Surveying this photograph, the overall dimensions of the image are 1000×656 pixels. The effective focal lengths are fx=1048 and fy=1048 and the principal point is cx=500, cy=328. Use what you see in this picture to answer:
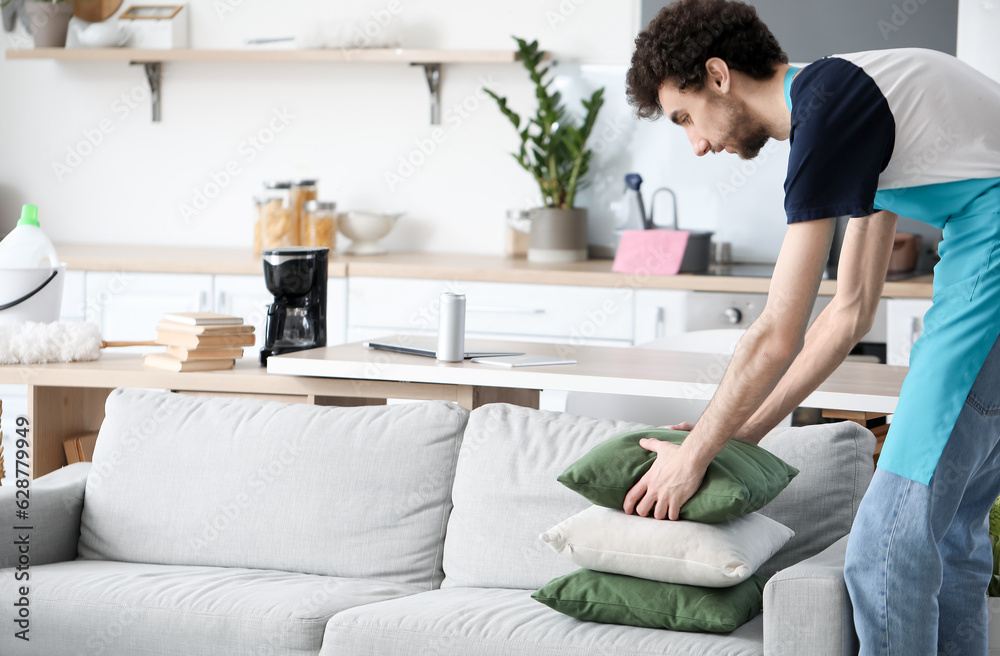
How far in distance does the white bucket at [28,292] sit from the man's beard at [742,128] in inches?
67.3

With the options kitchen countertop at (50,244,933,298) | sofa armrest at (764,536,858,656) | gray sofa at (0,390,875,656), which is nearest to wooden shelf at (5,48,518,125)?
kitchen countertop at (50,244,933,298)

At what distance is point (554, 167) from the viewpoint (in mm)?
4117

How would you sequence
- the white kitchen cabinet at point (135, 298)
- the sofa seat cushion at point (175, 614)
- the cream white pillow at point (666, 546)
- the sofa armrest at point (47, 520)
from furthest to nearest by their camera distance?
the white kitchen cabinet at point (135, 298) < the sofa armrest at point (47, 520) < the sofa seat cushion at point (175, 614) < the cream white pillow at point (666, 546)

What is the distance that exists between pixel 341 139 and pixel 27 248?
211 centimetres

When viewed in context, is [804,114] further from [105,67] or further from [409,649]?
[105,67]

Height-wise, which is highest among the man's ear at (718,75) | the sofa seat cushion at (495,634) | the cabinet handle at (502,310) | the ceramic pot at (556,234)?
the man's ear at (718,75)

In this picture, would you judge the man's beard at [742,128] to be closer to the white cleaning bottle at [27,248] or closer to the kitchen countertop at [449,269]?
the white cleaning bottle at [27,248]

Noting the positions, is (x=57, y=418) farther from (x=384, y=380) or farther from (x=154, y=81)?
(x=154, y=81)

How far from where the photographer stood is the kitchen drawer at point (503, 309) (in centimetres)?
363

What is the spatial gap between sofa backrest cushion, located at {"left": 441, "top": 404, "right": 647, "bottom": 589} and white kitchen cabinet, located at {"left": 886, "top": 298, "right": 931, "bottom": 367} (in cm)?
165

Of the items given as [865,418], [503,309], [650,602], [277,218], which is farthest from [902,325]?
[277,218]

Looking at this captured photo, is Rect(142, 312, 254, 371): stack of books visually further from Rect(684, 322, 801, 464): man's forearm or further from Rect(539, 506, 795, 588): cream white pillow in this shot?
Rect(684, 322, 801, 464): man's forearm

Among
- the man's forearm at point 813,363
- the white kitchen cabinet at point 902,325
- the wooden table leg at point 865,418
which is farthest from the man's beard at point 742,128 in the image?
the white kitchen cabinet at point 902,325

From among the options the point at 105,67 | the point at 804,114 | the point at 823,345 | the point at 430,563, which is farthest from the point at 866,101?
the point at 105,67
